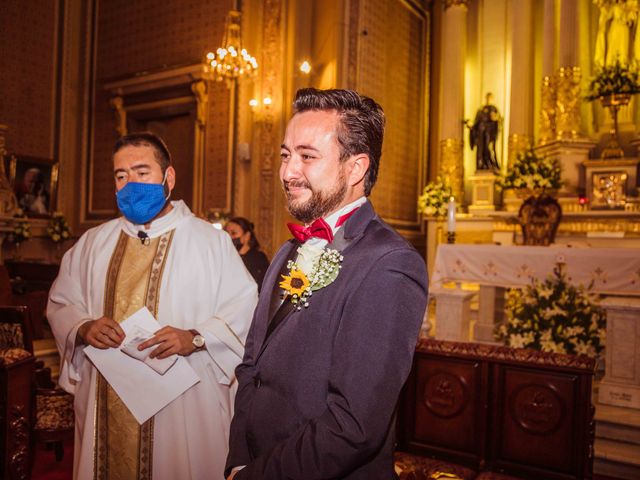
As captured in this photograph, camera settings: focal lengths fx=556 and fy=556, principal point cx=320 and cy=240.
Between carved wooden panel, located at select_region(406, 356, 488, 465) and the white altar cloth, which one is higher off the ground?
the white altar cloth

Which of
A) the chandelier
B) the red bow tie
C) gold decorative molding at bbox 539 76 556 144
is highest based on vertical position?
the chandelier

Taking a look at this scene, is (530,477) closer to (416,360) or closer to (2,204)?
(416,360)

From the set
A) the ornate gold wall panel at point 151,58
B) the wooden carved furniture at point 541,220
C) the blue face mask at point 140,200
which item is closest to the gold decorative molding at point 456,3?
the ornate gold wall panel at point 151,58

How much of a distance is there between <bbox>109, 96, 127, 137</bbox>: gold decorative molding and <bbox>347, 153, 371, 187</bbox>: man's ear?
11182mm

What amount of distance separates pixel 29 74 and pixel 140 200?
10.4m

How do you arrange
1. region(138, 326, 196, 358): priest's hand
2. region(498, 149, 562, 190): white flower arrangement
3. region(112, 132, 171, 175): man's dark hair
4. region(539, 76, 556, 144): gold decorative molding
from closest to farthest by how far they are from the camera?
region(138, 326, 196, 358): priest's hand
region(112, 132, 171, 175): man's dark hair
region(498, 149, 562, 190): white flower arrangement
region(539, 76, 556, 144): gold decorative molding

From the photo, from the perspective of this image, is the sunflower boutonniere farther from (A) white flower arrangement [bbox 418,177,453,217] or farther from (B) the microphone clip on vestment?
(A) white flower arrangement [bbox 418,177,453,217]

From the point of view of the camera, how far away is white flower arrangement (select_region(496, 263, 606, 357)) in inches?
180

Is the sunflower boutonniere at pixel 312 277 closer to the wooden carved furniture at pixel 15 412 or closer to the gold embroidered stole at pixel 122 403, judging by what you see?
the gold embroidered stole at pixel 122 403

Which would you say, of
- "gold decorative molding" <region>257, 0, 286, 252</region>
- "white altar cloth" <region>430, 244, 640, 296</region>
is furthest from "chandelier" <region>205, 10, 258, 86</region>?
"white altar cloth" <region>430, 244, 640, 296</region>

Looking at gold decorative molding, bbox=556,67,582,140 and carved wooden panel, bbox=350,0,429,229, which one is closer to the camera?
gold decorative molding, bbox=556,67,582,140

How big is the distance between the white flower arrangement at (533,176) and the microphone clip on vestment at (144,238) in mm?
6258

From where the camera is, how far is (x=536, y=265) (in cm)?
639

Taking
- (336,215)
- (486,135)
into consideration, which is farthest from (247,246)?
(486,135)
